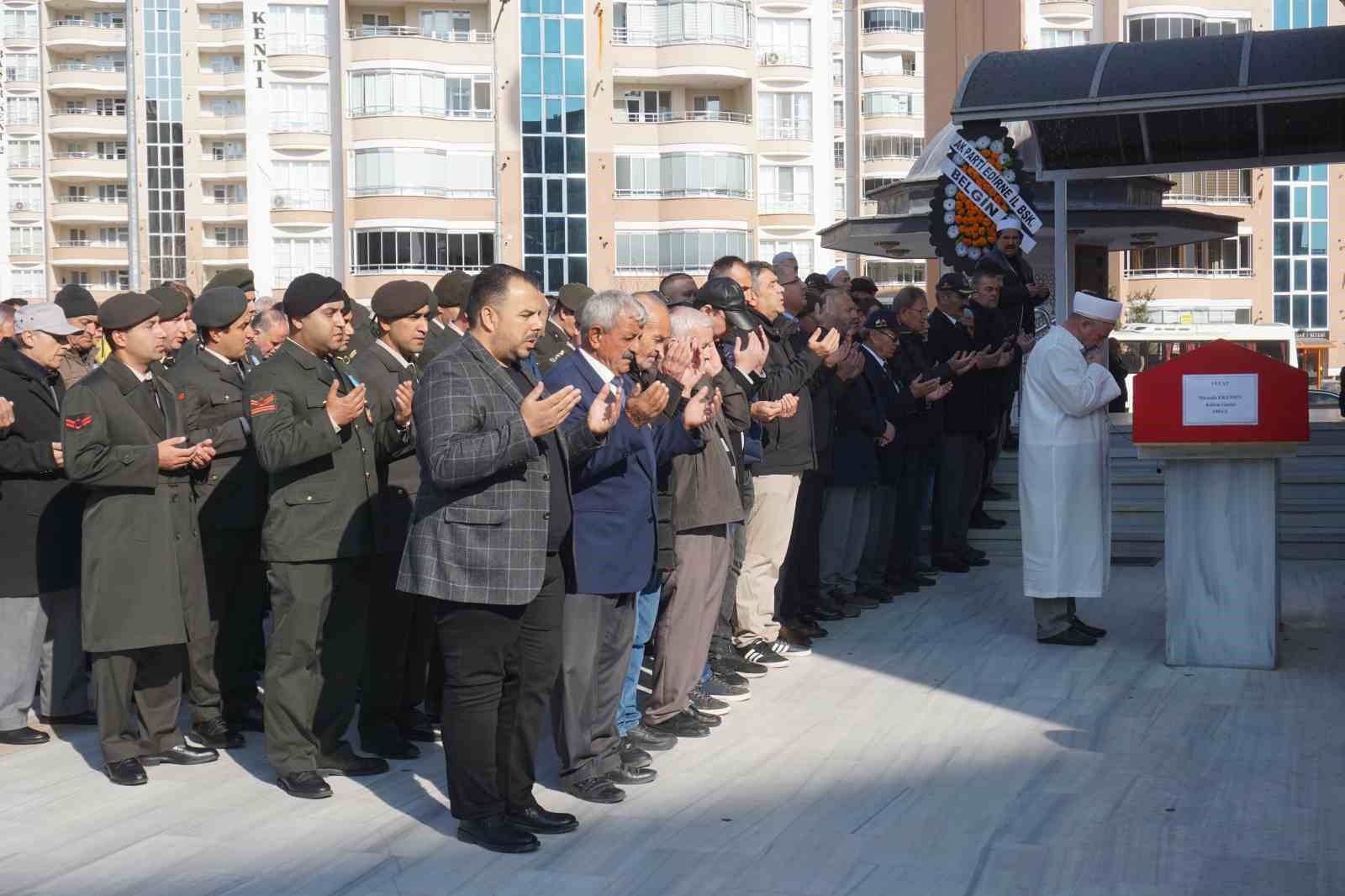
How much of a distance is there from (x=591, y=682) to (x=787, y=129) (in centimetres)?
5881

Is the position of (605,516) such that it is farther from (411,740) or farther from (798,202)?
(798,202)

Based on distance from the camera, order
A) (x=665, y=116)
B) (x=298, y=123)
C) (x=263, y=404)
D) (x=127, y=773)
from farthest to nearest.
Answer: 1. (x=298, y=123)
2. (x=665, y=116)
3. (x=127, y=773)
4. (x=263, y=404)

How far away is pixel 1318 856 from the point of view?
6.18 m

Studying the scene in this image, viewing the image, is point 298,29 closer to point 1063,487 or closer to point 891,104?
point 891,104

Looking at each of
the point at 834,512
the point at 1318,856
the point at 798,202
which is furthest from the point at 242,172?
the point at 1318,856

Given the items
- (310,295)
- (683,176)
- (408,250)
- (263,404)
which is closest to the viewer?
(263,404)

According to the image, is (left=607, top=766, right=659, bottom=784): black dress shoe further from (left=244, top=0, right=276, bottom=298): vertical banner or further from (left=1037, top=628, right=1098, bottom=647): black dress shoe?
(left=244, top=0, right=276, bottom=298): vertical banner

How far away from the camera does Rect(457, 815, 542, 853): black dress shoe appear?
247 inches

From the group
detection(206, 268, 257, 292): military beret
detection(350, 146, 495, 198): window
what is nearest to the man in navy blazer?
detection(206, 268, 257, 292): military beret

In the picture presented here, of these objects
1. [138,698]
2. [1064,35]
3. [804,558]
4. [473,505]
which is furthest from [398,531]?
[1064,35]

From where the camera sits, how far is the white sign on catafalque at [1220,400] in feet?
31.3

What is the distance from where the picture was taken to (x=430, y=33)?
63.5m

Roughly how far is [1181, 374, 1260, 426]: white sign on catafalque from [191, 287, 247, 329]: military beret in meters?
5.03

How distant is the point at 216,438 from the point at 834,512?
475 cm
